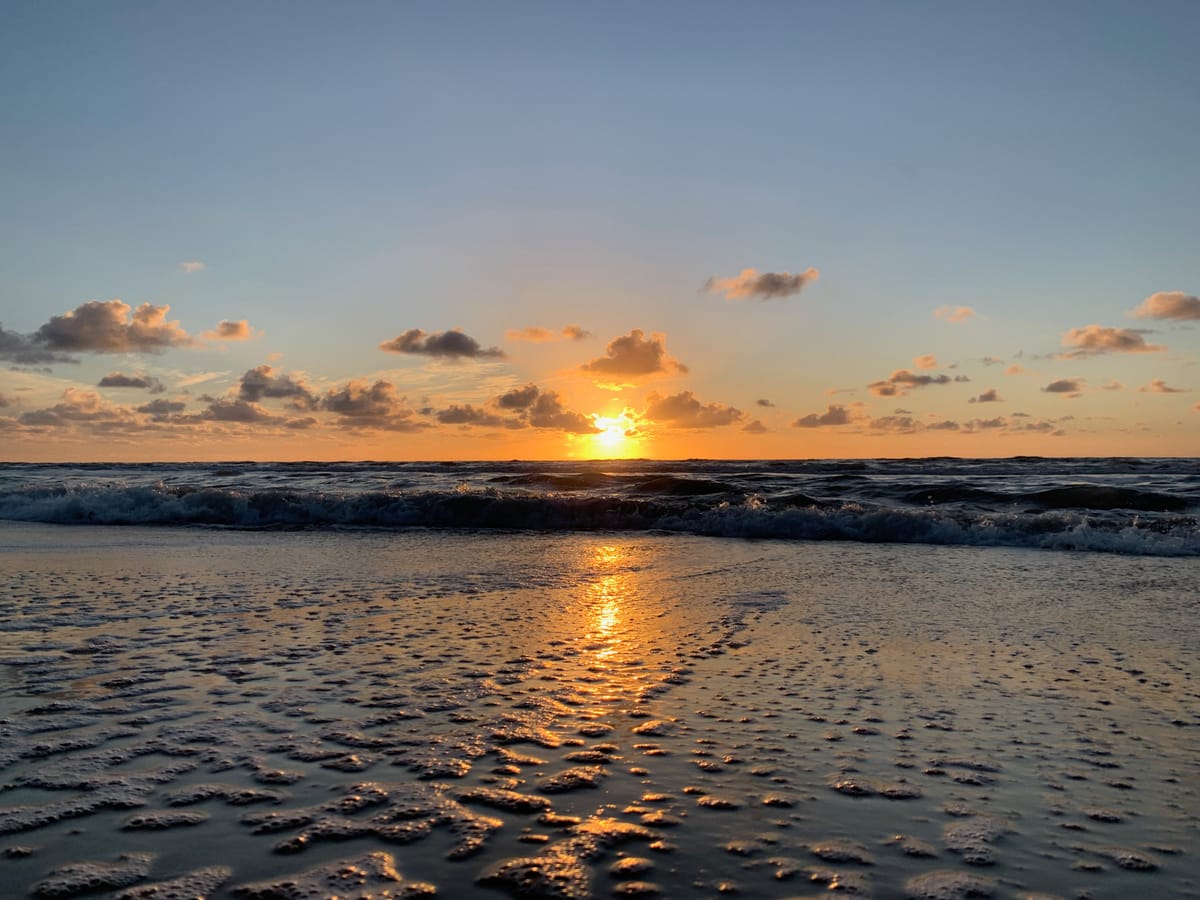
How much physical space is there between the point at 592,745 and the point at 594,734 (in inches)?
7.1

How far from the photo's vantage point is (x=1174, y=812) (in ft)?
11.6

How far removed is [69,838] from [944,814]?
11.1ft

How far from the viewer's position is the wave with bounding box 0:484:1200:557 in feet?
50.8

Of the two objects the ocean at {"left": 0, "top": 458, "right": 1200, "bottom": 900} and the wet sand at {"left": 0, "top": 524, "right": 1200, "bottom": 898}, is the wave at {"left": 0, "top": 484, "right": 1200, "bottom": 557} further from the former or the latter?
the wet sand at {"left": 0, "top": 524, "right": 1200, "bottom": 898}

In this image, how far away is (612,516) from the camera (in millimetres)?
20359

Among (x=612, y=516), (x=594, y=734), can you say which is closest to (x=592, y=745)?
(x=594, y=734)

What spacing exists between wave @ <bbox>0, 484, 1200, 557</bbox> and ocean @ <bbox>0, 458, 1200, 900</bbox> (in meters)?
4.55

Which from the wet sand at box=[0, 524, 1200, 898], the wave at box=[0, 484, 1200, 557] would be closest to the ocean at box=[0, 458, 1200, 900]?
the wet sand at box=[0, 524, 1200, 898]

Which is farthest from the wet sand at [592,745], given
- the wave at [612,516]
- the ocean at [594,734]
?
the wave at [612,516]

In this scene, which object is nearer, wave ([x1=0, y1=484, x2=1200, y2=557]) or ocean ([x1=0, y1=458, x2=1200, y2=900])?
ocean ([x1=0, y1=458, x2=1200, y2=900])

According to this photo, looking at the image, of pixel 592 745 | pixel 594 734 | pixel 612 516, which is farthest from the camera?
pixel 612 516

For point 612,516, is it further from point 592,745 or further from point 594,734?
point 592,745

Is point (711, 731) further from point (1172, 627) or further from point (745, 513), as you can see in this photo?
point (745, 513)

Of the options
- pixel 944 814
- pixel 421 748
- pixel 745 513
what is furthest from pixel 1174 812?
pixel 745 513
